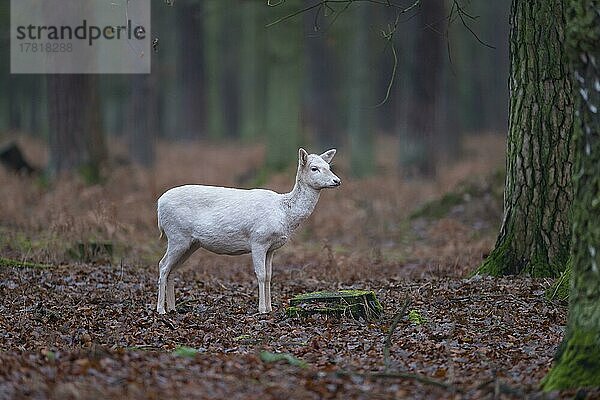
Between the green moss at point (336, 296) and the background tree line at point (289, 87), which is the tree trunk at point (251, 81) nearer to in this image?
the background tree line at point (289, 87)

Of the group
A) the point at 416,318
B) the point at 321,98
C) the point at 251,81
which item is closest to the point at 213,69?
the point at 251,81

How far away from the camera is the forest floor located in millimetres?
6883

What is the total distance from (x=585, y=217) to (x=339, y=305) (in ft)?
11.4

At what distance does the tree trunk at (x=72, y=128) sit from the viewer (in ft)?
67.7

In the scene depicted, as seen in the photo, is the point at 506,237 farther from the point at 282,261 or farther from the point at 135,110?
the point at 135,110

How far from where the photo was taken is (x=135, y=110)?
2969 cm

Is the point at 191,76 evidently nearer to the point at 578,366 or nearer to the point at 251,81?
the point at 251,81

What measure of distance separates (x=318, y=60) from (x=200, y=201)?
2505 centimetres

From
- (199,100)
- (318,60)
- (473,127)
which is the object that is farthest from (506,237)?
(473,127)

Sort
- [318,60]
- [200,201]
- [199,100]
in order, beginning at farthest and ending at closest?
[199,100] → [318,60] → [200,201]

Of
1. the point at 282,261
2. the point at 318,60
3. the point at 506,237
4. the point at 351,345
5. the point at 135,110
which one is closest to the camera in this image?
the point at 351,345

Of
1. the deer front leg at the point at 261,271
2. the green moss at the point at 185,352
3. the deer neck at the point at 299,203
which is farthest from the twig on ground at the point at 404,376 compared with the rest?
the deer neck at the point at 299,203

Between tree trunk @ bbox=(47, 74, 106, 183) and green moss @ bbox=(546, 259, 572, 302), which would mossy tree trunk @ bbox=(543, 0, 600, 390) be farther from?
tree trunk @ bbox=(47, 74, 106, 183)

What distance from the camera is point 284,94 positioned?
84.5 ft
